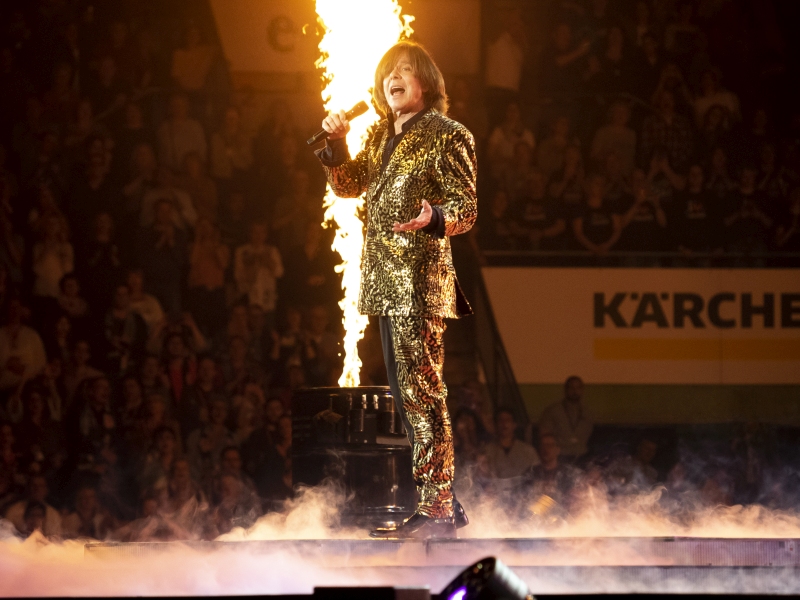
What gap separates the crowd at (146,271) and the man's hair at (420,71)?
10.3 feet

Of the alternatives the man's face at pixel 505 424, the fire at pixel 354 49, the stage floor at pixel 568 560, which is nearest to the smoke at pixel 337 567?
the stage floor at pixel 568 560

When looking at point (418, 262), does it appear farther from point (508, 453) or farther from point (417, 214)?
point (508, 453)

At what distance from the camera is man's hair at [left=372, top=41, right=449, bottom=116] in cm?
304

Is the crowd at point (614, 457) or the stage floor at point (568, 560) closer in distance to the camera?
the stage floor at point (568, 560)

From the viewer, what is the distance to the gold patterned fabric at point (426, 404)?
2994 millimetres

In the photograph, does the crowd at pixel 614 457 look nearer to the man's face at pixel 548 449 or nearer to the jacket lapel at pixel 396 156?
the man's face at pixel 548 449

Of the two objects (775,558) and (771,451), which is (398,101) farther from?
(771,451)

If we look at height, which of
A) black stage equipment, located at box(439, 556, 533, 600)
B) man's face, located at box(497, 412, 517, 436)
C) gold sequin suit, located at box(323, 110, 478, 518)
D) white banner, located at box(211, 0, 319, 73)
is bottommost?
black stage equipment, located at box(439, 556, 533, 600)

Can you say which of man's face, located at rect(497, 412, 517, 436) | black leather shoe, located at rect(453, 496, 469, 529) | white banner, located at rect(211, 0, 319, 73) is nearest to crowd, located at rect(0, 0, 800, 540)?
man's face, located at rect(497, 412, 517, 436)

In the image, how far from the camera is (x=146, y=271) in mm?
6434

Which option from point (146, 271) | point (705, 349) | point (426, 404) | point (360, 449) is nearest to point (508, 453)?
point (705, 349)

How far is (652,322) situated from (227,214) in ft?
9.32

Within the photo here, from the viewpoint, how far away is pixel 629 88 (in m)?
6.76

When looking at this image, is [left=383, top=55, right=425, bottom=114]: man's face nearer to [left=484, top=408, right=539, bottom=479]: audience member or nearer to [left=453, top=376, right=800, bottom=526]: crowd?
[left=453, top=376, right=800, bottom=526]: crowd
